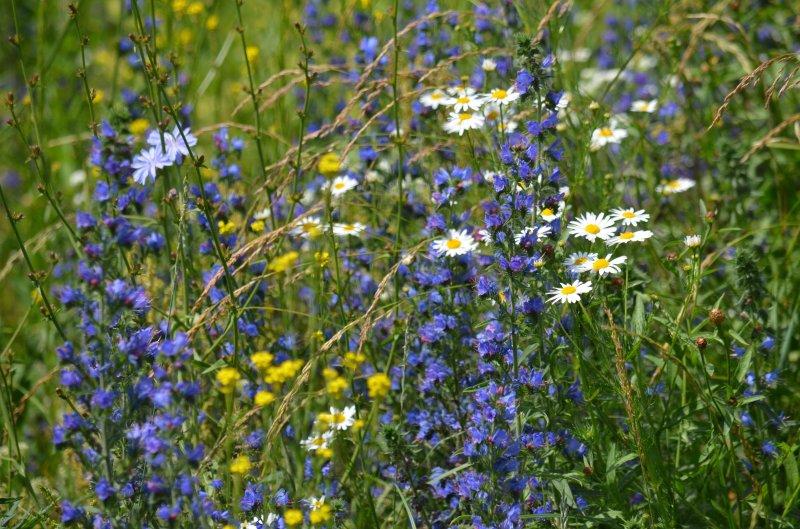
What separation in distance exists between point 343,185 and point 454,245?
94cm

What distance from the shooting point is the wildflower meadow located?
7.16 ft

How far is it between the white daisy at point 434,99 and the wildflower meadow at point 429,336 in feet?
0.09

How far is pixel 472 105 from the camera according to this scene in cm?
307

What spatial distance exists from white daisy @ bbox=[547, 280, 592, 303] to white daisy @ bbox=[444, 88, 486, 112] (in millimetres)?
821

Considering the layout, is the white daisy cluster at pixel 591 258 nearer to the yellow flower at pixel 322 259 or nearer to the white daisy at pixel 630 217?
the white daisy at pixel 630 217

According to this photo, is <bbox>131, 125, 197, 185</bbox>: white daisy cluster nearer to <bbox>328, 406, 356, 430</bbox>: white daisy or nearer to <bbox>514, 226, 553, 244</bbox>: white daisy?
<bbox>328, 406, 356, 430</bbox>: white daisy

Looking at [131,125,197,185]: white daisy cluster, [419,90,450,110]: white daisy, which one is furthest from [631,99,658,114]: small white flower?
[131,125,197,185]: white daisy cluster

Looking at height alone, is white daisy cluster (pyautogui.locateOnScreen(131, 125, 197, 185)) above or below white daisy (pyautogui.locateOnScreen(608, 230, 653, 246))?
above

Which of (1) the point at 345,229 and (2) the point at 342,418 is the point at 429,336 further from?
(1) the point at 345,229

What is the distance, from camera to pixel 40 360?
157 inches

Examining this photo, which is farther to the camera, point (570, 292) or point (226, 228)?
point (226, 228)

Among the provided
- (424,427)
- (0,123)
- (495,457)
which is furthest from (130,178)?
(0,123)

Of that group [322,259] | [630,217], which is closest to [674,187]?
[630,217]

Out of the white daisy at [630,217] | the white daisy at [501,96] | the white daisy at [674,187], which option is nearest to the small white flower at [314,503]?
the white daisy at [630,217]
